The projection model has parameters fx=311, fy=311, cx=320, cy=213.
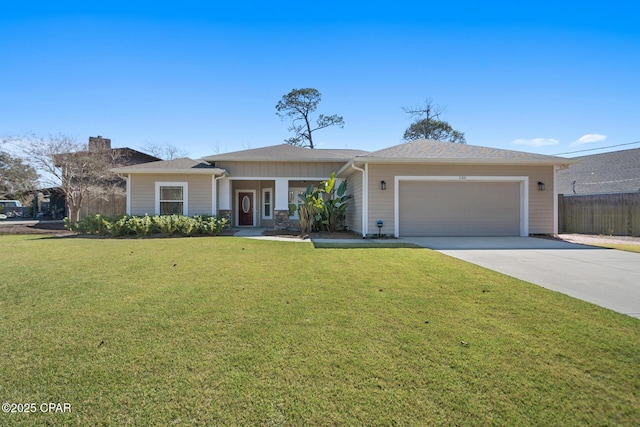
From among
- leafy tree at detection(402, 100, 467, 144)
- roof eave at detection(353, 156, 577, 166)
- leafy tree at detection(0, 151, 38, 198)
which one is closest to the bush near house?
roof eave at detection(353, 156, 577, 166)

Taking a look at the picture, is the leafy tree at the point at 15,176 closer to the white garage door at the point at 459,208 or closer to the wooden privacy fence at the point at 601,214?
the white garage door at the point at 459,208

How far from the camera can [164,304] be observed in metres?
3.67

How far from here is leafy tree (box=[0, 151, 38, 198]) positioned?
16.7m

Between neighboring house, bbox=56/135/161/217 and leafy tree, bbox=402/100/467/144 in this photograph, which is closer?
neighboring house, bbox=56/135/161/217

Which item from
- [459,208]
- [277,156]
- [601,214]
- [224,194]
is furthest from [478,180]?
[224,194]

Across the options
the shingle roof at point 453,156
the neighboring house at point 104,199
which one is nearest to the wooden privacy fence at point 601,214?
the shingle roof at point 453,156

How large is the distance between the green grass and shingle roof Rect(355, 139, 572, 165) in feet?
21.1

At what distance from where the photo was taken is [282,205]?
1468 centimetres

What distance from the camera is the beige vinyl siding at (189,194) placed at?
13883 mm

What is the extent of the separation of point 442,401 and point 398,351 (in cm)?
62

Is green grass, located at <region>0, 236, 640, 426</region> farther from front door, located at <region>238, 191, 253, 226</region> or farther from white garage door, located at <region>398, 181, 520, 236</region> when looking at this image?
front door, located at <region>238, 191, 253, 226</region>

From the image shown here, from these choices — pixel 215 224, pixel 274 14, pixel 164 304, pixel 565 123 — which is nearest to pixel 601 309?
pixel 164 304

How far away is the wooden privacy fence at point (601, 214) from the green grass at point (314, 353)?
11.8 meters

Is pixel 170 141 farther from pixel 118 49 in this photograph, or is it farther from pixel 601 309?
pixel 601 309
